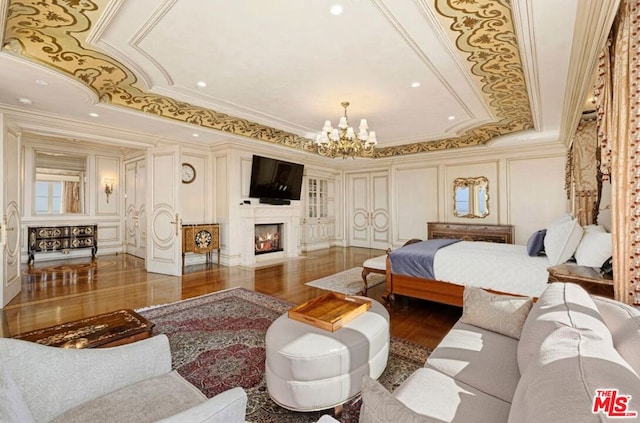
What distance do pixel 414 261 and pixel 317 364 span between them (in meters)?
2.29

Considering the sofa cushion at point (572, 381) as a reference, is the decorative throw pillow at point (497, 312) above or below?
below

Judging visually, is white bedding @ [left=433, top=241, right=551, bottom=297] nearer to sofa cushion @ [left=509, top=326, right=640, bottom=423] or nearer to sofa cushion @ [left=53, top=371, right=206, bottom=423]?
sofa cushion @ [left=509, top=326, right=640, bottom=423]

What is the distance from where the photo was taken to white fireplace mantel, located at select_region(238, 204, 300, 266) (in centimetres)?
621

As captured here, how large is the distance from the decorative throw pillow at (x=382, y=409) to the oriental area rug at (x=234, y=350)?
110 cm

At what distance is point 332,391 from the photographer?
1.69 meters

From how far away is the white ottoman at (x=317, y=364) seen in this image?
65.6 inches

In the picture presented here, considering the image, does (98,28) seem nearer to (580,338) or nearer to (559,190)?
(580,338)

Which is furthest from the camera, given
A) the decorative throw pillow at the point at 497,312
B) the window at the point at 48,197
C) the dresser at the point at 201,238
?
the window at the point at 48,197

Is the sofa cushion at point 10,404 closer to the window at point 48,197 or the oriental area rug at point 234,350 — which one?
the oriental area rug at point 234,350

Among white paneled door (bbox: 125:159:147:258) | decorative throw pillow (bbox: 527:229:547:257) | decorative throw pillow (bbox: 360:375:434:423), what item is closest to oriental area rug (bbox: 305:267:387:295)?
decorative throw pillow (bbox: 527:229:547:257)

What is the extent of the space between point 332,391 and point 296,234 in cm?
565

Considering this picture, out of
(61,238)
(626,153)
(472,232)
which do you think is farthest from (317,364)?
(61,238)

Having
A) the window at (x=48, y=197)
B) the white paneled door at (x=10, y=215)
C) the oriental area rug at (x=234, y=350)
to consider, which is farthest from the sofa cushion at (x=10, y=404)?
the window at (x=48, y=197)
